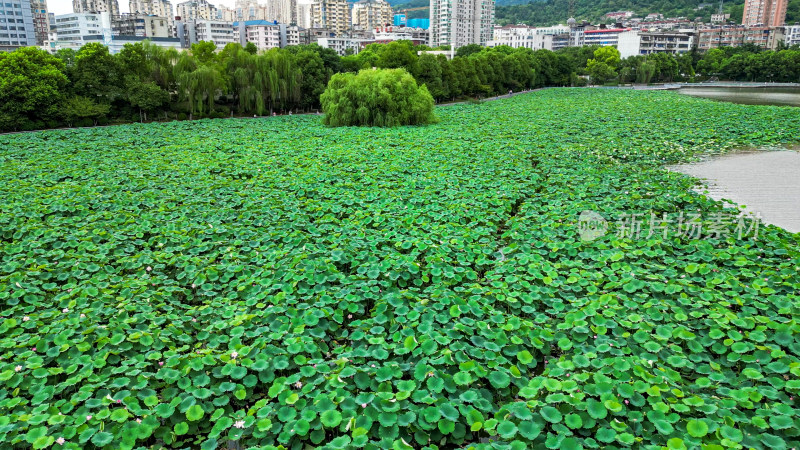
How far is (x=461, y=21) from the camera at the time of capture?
9100 centimetres

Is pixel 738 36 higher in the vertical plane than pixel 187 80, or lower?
higher

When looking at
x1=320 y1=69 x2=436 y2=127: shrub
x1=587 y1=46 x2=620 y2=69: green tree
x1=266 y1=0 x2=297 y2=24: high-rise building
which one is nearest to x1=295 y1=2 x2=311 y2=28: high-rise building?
x1=266 y1=0 x2=297 y2=24: high-rise building

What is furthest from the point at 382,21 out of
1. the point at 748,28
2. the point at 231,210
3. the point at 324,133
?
the point at 231,210

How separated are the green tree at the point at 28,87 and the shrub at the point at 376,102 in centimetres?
1038

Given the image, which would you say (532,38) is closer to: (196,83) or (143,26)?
(143,26)

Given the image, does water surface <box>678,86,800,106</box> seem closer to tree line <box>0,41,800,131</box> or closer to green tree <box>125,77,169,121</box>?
tree line <box>0,41,800,131</box>

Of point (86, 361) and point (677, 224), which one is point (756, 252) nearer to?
point (677, 224)

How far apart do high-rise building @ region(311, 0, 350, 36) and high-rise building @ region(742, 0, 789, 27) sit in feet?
270

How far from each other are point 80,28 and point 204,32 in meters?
15.0

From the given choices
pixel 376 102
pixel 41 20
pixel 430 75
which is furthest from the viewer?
pixel 41 20

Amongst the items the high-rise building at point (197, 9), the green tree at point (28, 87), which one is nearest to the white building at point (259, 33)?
the high-rise building at point (197, 9)

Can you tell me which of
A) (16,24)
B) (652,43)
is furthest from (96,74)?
(652,43)

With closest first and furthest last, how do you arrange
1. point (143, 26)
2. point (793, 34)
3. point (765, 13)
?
point (143, 26) < point (793, 34) < point (765, 13)

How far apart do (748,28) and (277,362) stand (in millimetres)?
93265
